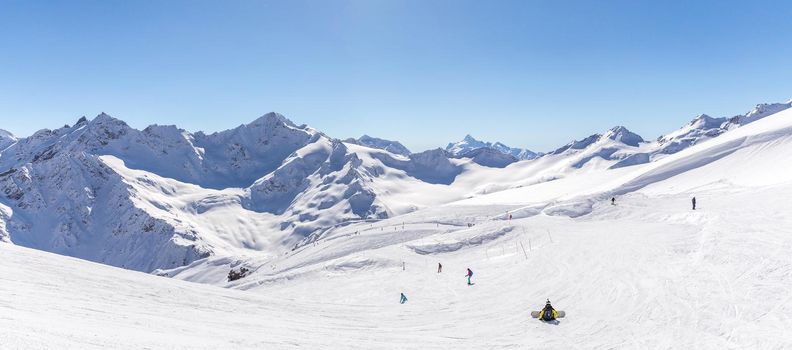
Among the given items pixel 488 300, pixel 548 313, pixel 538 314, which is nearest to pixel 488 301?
pixel 488 300

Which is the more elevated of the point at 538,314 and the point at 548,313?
the point at 548,313

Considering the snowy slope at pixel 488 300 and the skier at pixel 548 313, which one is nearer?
the snowy slope at pixel 488 300

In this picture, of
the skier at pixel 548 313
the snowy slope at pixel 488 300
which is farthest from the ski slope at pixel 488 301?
the skier at pixel 548 313

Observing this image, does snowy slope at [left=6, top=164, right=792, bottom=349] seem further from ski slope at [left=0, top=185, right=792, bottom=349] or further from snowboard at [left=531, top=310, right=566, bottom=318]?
snowboard at [left=531, top=310, right=566, bottom=318]

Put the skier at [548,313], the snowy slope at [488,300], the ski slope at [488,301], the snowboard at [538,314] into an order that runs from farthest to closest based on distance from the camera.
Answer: the snowboard at [538,314] → the skier at [548,313] → the snowy slope at [488,300] → the ski slope at [488,301]

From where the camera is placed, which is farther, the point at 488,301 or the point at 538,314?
the point at 488,301

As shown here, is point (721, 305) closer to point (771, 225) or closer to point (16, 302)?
point (771, 225)

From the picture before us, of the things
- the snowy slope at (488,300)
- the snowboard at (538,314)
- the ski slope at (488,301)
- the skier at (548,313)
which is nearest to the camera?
the ski slope at (488,301)

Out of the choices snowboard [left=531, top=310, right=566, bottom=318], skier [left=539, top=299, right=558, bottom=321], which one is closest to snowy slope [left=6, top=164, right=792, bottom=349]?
snowboard [left=531, top=310, right=566, bottom=318]

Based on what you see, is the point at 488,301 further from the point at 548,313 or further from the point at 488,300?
the point at 548,313

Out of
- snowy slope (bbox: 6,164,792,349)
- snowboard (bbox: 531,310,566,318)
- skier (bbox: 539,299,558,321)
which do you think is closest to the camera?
snowy slope (bbox: 6,164,792,349)

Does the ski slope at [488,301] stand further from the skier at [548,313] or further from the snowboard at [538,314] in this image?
the skier at [548,313]
